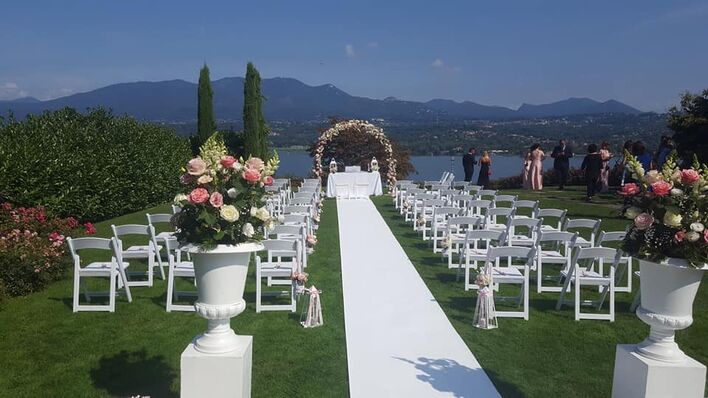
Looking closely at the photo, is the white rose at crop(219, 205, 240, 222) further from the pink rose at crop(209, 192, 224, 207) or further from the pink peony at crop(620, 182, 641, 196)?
the pink peony at crop(620, 182, 641, 196)

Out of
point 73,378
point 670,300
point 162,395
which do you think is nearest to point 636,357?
point 670,300

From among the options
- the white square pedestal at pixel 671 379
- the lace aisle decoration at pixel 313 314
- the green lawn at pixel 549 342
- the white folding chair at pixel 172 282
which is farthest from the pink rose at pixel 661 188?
the white folding chair at pixel 172 282

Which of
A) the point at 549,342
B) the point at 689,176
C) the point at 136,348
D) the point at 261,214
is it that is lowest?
the point at 136,348

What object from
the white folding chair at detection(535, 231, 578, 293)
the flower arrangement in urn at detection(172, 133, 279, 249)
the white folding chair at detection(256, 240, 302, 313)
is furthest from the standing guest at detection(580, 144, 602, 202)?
the flower arrangement in urn at detection(172, 133, 279, 249)

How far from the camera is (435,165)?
28.6m

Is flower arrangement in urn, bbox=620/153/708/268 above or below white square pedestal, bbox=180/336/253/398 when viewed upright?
above

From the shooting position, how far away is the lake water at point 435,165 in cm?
2450

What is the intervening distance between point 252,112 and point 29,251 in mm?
16858

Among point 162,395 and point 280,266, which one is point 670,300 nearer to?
point 162,395

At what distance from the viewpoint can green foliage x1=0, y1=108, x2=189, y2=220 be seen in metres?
11.5

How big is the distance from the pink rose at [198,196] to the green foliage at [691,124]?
19.6 meters

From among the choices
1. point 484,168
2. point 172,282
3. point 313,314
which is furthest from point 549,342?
point 484,168

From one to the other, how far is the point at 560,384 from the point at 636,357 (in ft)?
4.09

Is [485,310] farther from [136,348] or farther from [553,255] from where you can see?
[136,348]
